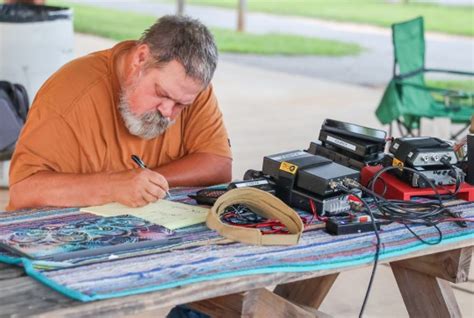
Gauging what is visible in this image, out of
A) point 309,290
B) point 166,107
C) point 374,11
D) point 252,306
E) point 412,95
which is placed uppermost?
point 166,107

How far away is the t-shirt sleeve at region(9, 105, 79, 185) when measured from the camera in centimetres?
296

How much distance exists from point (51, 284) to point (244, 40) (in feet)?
40.2

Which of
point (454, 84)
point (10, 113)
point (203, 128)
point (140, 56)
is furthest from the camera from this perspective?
point (454, 84)

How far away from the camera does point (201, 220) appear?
2.72m

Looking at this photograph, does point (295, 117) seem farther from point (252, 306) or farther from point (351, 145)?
point (252, 306)

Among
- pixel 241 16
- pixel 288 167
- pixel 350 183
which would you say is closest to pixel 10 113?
pixel 288 167

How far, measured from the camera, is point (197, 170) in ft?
10.8

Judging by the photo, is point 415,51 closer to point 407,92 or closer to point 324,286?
point 407,92

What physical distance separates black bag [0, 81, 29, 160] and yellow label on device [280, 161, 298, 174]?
302 centimetres

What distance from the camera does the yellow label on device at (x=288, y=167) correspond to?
2.82 meters

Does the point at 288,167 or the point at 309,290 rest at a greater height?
the point at 288,167

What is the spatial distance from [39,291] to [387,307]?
239 centimetres

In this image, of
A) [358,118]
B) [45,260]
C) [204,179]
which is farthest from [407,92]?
[45,260]

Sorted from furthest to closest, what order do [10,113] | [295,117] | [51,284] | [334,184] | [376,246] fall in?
[295,117] → [10,113] → [334,184] → [376,246] → [51,284]
